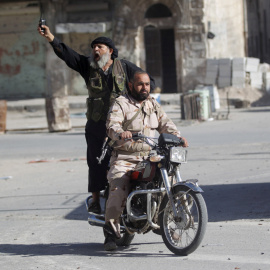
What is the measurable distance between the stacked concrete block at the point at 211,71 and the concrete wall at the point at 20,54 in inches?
267

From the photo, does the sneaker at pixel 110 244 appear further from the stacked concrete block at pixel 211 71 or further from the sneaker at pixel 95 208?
the stacked concrete block at pixel 211 71

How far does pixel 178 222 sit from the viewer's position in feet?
20.5

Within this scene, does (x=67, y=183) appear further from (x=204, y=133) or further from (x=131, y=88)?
(x=204, y=133)

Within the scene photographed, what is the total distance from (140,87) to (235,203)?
2.93 metres

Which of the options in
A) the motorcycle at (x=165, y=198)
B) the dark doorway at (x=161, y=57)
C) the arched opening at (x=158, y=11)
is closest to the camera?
the motorcycle at (x=165, y=198)

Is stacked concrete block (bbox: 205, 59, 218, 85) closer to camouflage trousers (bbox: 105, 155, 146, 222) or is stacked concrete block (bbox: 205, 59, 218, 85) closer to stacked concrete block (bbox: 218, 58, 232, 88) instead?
stacked concrete block (bbox: 218, 58, 232, 88)

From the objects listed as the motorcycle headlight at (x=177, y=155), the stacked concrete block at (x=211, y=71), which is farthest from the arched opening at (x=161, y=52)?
the motorcycle headlight at (x=177, y=155)

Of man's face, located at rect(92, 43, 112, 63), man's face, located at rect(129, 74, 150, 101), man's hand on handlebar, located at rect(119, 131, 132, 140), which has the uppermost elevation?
man's face, located at rect(92, 43, 112, 63)

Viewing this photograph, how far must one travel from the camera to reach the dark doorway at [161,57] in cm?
3209

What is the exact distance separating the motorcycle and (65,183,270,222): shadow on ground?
Answer: 177 centimetres

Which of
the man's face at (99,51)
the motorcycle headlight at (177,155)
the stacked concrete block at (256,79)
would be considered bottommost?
the motorcycle headlight at (177,155)

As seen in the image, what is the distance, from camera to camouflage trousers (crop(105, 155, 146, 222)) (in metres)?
6.48

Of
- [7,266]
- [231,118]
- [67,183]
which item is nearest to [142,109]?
[7,266]

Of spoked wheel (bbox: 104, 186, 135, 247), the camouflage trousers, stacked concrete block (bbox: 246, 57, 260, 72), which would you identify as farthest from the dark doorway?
the camouflage trousers
